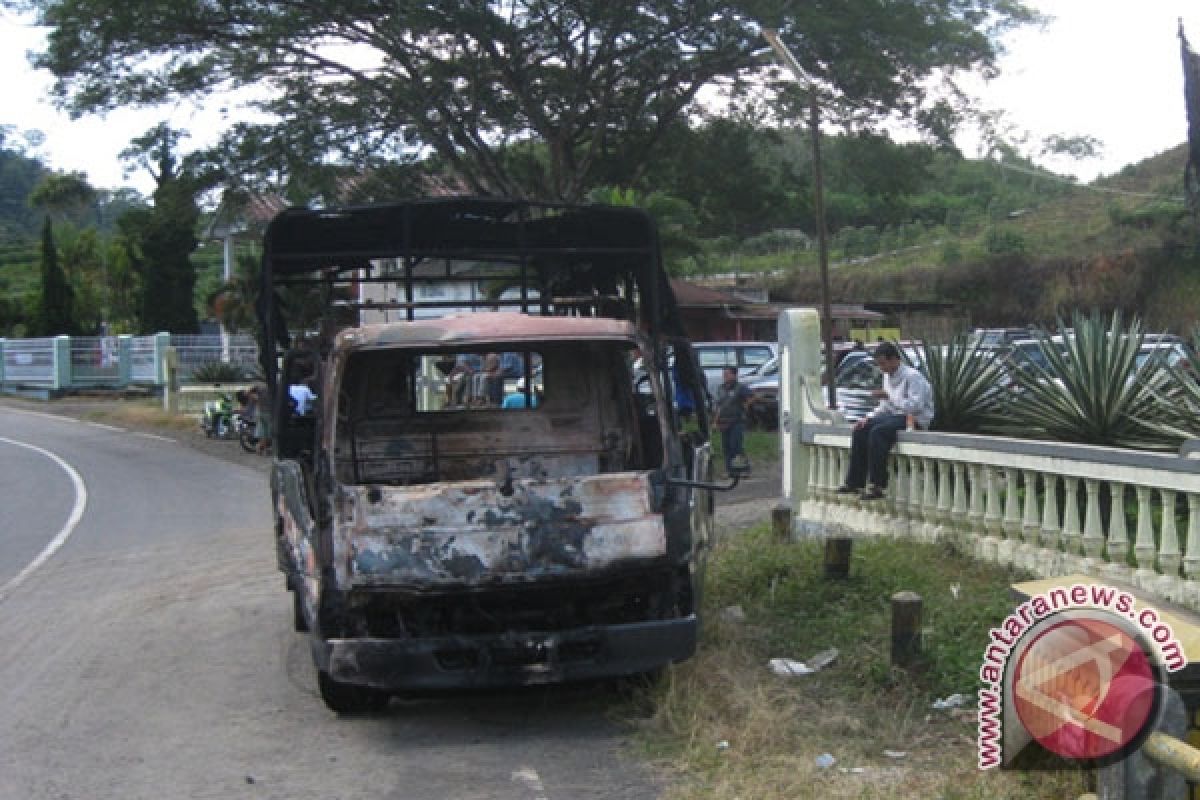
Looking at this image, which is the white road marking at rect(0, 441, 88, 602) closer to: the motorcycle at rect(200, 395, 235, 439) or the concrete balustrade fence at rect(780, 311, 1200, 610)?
the motorcycle at rect(200, 395, 235, 439)

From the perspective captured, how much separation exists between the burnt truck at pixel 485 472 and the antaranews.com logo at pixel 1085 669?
3.13 metres

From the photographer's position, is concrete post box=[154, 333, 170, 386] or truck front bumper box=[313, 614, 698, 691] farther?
concrete post box=[154, 333, 170, 386]

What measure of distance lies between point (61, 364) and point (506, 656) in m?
40.5

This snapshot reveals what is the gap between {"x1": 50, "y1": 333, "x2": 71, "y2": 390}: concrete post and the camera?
142ft

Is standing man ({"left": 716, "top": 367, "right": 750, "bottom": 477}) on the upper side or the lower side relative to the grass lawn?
upper

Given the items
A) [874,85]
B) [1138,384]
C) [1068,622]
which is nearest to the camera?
[1068,622]

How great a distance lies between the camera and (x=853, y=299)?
46.0m

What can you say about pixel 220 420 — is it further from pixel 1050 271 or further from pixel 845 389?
pixel 1050 271

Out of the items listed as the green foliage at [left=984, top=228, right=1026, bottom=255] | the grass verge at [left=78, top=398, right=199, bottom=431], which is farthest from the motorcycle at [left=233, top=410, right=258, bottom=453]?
the green foliage at [left=984, top=228, right=1026, bottom=255]

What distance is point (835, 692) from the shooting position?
727cm

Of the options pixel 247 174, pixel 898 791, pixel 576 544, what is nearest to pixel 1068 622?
pixel 898 791

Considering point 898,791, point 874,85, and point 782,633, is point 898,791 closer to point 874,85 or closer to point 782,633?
point 782,633

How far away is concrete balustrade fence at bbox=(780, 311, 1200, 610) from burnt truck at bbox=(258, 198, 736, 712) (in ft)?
7.31

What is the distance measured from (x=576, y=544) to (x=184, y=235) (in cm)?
4165
